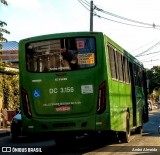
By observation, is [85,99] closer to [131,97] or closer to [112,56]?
[112,56]

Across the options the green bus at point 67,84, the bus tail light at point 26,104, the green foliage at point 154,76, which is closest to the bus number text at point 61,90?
the green bus at point 67,84

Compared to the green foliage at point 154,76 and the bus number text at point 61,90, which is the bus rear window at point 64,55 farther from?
the green foliage at point 154,76

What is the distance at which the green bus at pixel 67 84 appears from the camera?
1305 cm

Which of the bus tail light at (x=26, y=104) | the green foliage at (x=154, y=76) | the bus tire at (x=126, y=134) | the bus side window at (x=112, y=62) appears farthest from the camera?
the green foliage at (x=154, y=76)

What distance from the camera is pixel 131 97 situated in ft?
60.3

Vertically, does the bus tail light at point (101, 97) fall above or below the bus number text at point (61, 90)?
below

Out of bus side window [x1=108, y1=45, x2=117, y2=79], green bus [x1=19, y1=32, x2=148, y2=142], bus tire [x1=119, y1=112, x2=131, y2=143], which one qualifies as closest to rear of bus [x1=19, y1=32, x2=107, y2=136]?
green bus [x1=19, y1=32, x2=148, y2=142]

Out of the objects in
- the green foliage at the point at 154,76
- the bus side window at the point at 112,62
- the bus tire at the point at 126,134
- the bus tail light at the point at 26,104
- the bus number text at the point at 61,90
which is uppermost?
the green foliage at the point at 154,76

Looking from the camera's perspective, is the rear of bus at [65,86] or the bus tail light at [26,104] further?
the bus tail light at [26,104]

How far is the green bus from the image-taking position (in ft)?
42.8

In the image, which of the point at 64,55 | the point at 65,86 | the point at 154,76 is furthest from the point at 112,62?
the point at 154,76

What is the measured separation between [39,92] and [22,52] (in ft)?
4.32

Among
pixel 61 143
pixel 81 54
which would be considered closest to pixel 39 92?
pixel 81 54

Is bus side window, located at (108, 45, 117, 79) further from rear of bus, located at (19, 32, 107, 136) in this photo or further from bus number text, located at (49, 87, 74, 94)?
bus number text, located at (49, 87, 74, 94)
